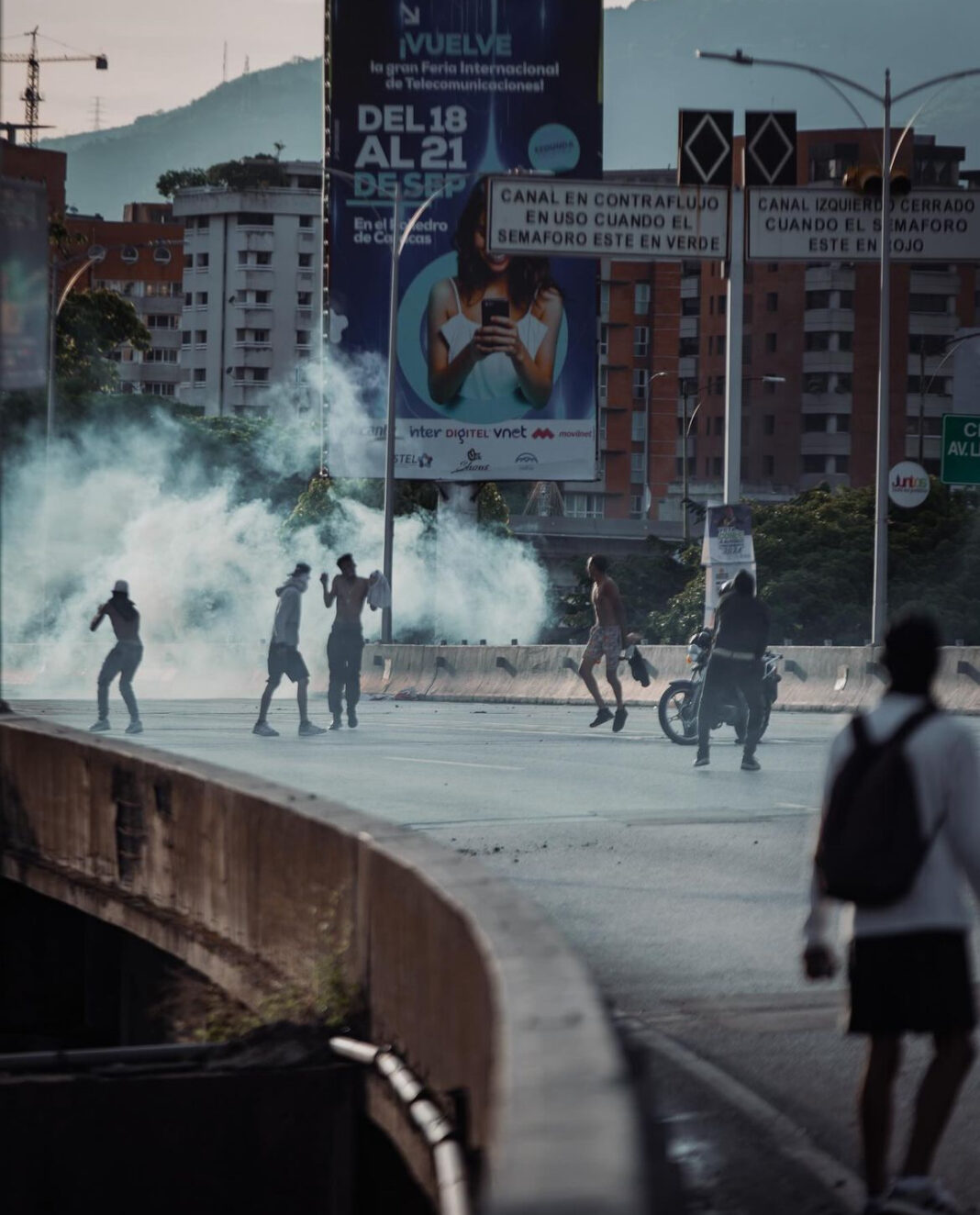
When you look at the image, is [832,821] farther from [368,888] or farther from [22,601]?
[22,601]

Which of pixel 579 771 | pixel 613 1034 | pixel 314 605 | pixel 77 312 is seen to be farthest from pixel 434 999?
pixel 77 312

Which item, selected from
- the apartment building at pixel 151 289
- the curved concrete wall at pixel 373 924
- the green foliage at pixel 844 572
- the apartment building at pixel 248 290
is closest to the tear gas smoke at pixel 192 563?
the green foliage at pixel 844 572

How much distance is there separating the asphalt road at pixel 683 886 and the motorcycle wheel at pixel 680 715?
30 cm

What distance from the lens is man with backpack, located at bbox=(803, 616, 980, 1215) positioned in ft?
17.4

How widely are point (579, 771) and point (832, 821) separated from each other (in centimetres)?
1279

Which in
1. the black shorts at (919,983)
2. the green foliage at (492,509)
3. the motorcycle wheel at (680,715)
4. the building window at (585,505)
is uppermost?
the black shorts at (919,983)

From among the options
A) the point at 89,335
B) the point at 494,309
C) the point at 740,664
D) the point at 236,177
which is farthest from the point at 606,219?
the point at 236,177

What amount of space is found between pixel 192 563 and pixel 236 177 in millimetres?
119811

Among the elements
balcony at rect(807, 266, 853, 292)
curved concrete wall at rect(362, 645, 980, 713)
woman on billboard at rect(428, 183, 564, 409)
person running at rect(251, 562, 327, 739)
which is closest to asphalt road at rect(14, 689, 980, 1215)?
person running at rect(251, 562, 327, 739)

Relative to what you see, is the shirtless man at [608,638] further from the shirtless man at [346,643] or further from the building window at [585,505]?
the building window at [585,505]

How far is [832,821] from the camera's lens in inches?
215

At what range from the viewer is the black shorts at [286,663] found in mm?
23391

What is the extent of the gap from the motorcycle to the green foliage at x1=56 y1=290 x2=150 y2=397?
146 feet

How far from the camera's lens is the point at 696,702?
68.4ft
